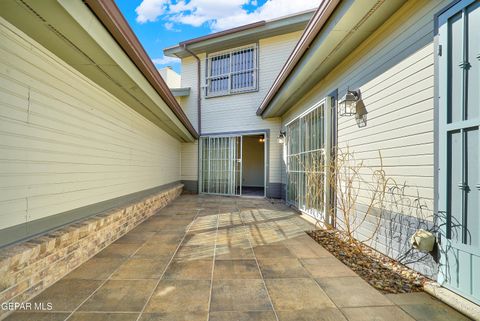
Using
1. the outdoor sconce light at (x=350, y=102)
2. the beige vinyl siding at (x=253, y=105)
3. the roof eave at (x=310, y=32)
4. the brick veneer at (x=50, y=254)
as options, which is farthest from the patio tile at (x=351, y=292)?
the beige vinyl siding at (x=253, y=105)

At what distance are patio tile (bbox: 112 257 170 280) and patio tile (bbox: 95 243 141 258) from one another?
0.76 ft

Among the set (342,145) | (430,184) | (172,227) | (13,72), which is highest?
(13,72)

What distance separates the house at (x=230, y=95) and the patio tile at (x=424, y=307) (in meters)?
5.69

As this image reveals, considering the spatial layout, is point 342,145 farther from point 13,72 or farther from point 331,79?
point 13,72

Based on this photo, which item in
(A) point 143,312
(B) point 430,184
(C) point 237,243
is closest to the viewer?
(A) point 143,312

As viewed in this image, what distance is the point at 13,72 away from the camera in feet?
6.05

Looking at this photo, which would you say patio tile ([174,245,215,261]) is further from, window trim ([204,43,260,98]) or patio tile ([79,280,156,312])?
window trim ([204,43,260,98])

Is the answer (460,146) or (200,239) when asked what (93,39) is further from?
→ (460,146)

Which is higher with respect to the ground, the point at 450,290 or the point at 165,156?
the point at 165,156

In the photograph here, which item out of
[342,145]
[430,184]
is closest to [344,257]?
[430,184]

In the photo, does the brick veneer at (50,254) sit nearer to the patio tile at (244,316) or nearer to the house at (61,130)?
the house at (61,130)

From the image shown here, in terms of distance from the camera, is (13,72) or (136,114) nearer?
(13,72)

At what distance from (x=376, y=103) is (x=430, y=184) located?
1235 millimetres

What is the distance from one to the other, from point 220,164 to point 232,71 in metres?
3.46
